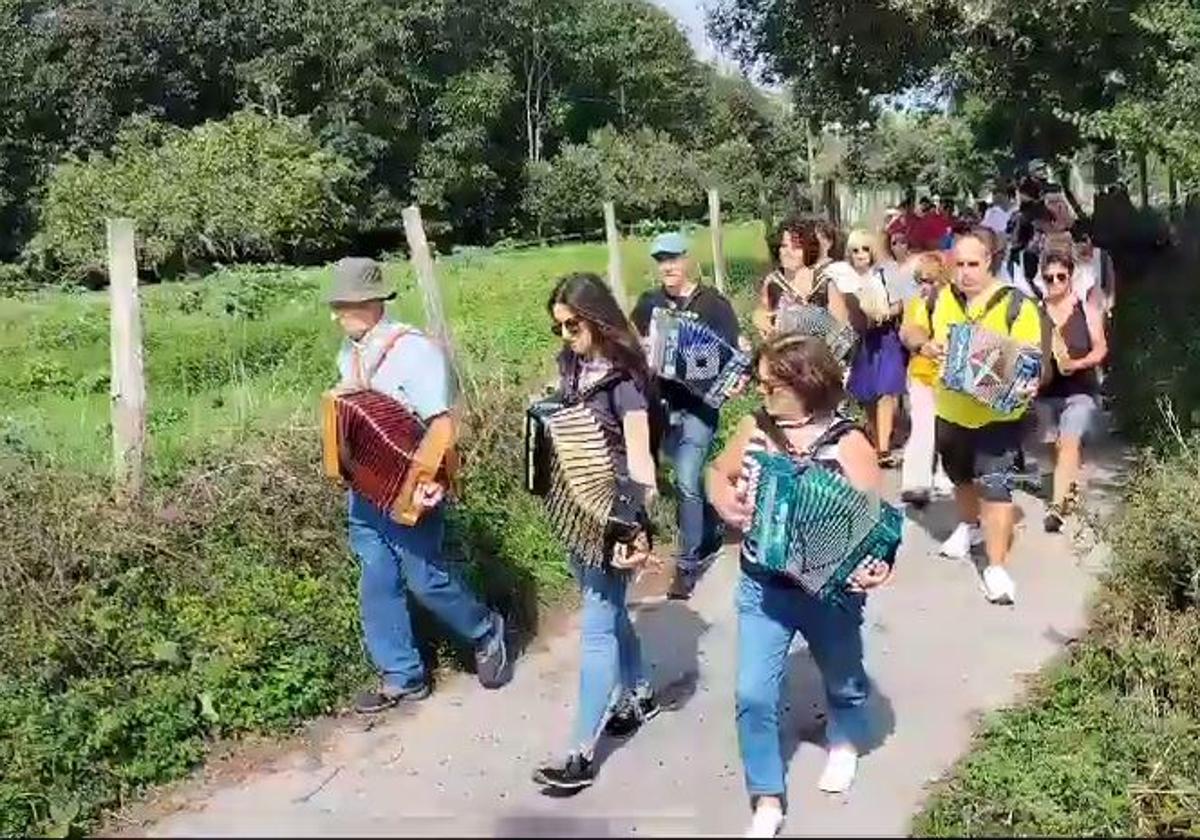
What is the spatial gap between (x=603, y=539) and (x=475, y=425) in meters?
3.39

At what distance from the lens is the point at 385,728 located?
5.94 metres

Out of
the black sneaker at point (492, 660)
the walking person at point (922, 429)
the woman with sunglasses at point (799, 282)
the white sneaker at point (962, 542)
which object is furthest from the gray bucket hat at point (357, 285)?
the white sneaker at point (962, 542)

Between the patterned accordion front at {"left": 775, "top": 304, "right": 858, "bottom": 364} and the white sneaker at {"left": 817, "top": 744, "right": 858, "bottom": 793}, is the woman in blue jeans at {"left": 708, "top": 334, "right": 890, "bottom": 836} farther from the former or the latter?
the patterned accordion front at {"left": 775, "top": 304, "right": 858, "bottom": 364}

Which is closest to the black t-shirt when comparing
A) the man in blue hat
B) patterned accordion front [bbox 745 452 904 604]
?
the man in blue hat

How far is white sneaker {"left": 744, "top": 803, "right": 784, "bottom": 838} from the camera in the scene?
4.62 m

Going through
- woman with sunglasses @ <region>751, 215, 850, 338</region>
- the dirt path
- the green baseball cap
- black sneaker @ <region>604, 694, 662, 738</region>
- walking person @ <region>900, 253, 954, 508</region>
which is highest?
the green baseball cap

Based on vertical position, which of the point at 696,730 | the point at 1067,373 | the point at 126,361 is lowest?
the point at 696,730

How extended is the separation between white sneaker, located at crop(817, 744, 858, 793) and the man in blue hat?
7.60 ft

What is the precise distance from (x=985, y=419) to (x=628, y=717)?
8.01 feet

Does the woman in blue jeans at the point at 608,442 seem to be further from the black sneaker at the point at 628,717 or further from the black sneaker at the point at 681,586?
the black sneaker at the point at 681,586

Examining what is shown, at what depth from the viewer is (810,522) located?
4500mm

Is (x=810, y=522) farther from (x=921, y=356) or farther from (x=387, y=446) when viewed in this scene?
(x=921, y=356)

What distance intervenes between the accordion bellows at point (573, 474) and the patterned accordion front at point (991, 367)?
2.33 m

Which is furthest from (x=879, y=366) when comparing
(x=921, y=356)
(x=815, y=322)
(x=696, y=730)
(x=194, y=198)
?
(x=194, y=198)
